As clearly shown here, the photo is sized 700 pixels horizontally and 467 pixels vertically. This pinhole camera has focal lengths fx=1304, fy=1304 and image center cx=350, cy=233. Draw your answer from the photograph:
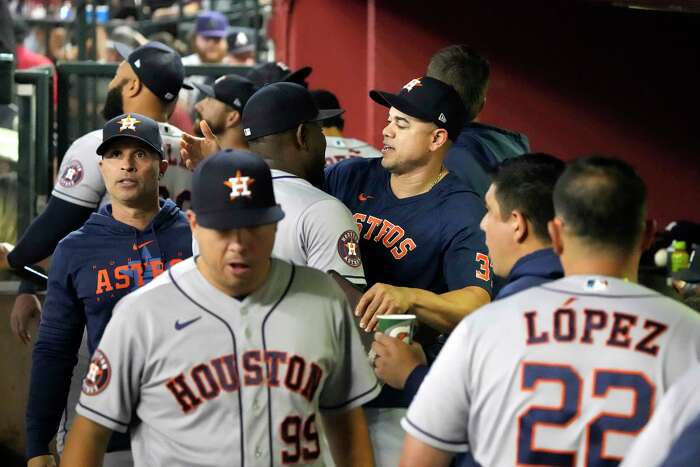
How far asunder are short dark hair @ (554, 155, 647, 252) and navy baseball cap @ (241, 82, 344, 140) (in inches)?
61.3

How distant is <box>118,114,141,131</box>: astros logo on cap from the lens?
15.2 ft

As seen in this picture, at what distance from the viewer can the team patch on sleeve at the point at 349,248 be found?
429 centimetres

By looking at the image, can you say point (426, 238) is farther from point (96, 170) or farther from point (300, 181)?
point (96, 170)

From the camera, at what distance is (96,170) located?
5301 mm

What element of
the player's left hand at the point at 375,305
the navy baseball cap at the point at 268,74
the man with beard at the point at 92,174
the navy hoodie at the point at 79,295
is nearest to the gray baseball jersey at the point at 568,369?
the player's left hand at the point at 375,305

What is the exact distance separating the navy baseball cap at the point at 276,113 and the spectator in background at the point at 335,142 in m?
2.22

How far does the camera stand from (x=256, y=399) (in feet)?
11.2

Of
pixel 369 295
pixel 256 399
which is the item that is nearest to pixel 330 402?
pixel 256 399

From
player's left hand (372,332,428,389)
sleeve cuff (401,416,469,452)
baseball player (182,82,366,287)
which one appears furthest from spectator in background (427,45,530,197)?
sleeve cuff (401,416,469,452)

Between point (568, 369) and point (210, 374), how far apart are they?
94 centimetres

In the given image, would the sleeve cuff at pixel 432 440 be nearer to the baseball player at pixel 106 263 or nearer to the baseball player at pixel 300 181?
the baseball player at pixel 300 181

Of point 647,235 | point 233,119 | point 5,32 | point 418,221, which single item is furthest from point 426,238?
point 5,32

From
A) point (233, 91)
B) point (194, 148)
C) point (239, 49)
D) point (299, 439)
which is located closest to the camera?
point (299, 439)

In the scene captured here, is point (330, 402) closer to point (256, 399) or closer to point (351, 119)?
point (256, 399)
